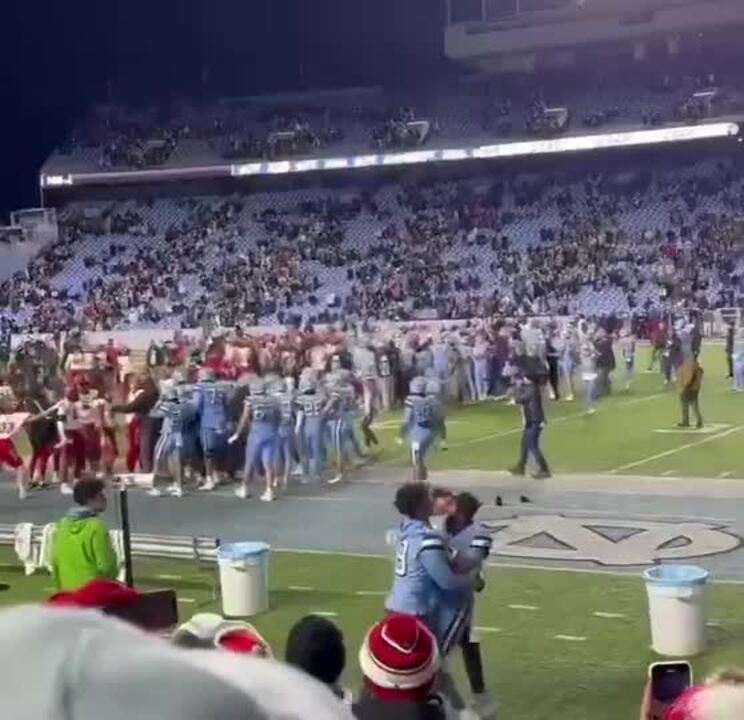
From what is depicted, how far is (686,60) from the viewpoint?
44.3m

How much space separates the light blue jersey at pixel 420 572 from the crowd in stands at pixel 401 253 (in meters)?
29.3

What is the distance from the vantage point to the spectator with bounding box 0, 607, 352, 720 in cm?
88

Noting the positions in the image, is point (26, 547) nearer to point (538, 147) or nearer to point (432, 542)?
point (432, 542)

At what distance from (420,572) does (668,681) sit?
8.47ft

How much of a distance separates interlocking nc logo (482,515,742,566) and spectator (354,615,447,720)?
6.83 meters

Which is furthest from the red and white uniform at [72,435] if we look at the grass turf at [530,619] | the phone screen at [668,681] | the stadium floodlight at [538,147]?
the stadium floodlight at [538,147]

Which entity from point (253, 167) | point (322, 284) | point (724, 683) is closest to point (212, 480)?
point (724, 683)

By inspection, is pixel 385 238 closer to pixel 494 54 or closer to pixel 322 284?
pixel 322 284

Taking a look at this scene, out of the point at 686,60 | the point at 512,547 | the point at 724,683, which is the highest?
the point at 686,60

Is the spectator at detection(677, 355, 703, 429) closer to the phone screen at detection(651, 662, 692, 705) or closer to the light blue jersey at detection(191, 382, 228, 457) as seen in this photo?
the light blue jersey at detection(191, 382, 228, 457)

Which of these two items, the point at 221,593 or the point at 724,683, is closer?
the point at 724,683

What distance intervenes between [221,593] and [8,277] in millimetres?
36702

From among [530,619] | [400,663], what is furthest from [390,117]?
[400,663]

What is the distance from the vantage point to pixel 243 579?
30.2 ft
